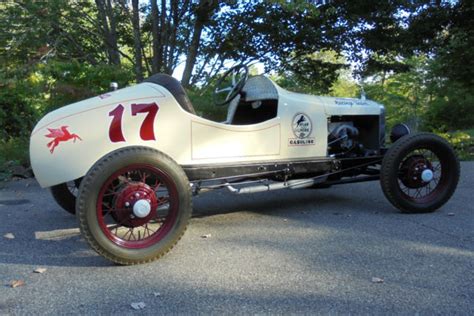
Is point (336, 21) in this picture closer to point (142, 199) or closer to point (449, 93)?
point (142, 199)

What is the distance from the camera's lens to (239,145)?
4422mm

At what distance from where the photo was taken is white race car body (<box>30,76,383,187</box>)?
12.3 feet

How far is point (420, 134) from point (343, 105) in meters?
0.90

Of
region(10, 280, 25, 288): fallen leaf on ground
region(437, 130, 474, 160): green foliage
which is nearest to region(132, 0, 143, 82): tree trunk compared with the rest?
region(437, 130, 474, 160): green foliage

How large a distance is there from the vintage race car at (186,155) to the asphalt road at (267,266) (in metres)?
0.30

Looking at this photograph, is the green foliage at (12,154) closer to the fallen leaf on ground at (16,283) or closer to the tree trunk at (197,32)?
the tree trunk at (197,32)

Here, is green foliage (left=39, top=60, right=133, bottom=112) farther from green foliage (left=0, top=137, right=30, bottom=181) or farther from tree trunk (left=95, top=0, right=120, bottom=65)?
tree trunk (left=95, top=0, right=120, bottom=65)

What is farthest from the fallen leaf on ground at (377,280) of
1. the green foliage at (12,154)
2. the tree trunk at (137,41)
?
the tree trunk at (137,41)

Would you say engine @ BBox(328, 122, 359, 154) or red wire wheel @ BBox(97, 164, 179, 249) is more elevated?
engine @ BBox(328, 122, 359, 154)

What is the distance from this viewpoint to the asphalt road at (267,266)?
2742 mm

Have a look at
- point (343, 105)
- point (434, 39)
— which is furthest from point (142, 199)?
point (434, 39)

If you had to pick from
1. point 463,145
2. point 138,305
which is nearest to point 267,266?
point 138,305

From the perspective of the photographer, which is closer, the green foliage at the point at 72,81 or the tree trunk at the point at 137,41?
the green foliage at the point at 72,81

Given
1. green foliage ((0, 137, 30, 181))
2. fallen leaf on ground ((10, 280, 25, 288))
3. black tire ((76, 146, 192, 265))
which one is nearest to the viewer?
fallen leaf on ground ((10, 280, 25, 288))
